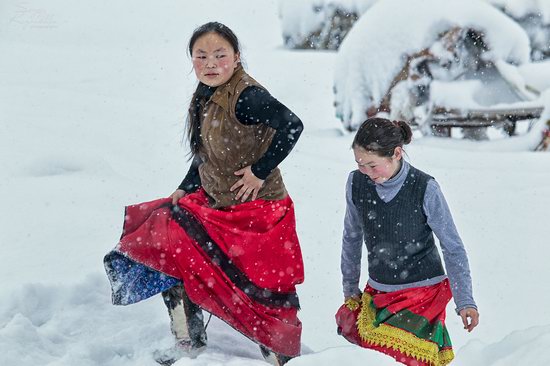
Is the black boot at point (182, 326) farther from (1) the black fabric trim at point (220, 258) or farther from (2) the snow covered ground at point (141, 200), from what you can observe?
(1) the black fabric trim at point (220, 258)

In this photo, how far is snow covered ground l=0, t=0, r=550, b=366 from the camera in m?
2.93

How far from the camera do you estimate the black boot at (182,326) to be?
271cm

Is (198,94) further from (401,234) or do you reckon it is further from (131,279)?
(401,234)

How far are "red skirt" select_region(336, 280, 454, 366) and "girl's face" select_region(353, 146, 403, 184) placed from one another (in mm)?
486

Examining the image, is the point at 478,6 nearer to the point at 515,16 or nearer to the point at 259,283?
the point at 515,16

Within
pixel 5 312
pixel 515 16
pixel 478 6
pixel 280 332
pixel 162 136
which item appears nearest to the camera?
pixel 280 332

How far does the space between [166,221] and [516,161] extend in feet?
20.8

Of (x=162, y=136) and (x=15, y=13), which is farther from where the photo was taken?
(x=15, y=13)

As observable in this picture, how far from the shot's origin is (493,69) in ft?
34.3

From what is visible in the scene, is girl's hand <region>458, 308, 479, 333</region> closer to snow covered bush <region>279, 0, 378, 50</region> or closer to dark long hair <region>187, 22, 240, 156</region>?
dark long hair <region>187, 22, 240, 156</region>

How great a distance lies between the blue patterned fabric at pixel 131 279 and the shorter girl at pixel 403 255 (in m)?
0.84

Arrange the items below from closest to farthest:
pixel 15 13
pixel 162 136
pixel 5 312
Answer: pixel 5 312 < pixel 162 136 < pixel 15 13

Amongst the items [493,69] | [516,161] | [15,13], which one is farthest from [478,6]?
[15,13]

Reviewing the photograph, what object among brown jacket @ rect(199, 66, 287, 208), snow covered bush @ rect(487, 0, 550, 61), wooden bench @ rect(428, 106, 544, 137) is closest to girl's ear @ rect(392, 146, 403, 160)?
brown jacket @ rect(199, 66, 287, 208)
